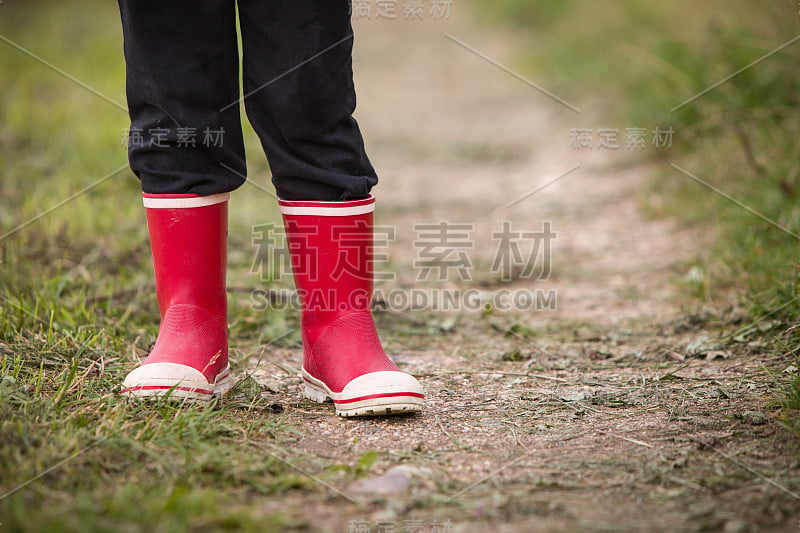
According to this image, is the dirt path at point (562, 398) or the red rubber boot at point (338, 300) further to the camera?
the red rubber boot at point (338, 300)

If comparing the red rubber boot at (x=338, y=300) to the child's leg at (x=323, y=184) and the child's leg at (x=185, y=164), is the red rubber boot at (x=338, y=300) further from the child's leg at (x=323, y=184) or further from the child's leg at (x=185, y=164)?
the child's leg at (x=185, y=164)

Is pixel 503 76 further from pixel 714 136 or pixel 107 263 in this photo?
pixel 107 263

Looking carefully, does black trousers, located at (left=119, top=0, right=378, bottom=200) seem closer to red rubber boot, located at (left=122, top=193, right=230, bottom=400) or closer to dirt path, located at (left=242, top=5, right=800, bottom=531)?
red rubber boot, located at (left=122, top=193, right=230, bottom=400)

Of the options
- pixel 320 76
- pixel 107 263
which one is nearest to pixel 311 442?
pixel 320 76

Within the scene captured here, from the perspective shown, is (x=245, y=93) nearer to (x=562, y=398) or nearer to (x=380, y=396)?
(x=380, y=396)

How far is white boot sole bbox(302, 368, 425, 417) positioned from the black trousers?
337 mm

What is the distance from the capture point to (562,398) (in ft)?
4.99

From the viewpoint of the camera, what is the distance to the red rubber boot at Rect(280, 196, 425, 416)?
142cm

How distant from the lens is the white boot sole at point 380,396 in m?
1.39

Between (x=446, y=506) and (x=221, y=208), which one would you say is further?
(x=221, y=208)

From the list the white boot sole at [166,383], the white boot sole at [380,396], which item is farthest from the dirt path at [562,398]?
the white boot sole at [166,383]

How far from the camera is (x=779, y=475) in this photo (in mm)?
1163

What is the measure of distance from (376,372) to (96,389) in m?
0.51

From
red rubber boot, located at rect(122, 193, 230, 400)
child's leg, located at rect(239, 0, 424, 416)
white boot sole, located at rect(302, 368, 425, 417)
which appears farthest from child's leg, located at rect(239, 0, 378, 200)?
white boot sole, located at rect(302, 368, 425, 417)
